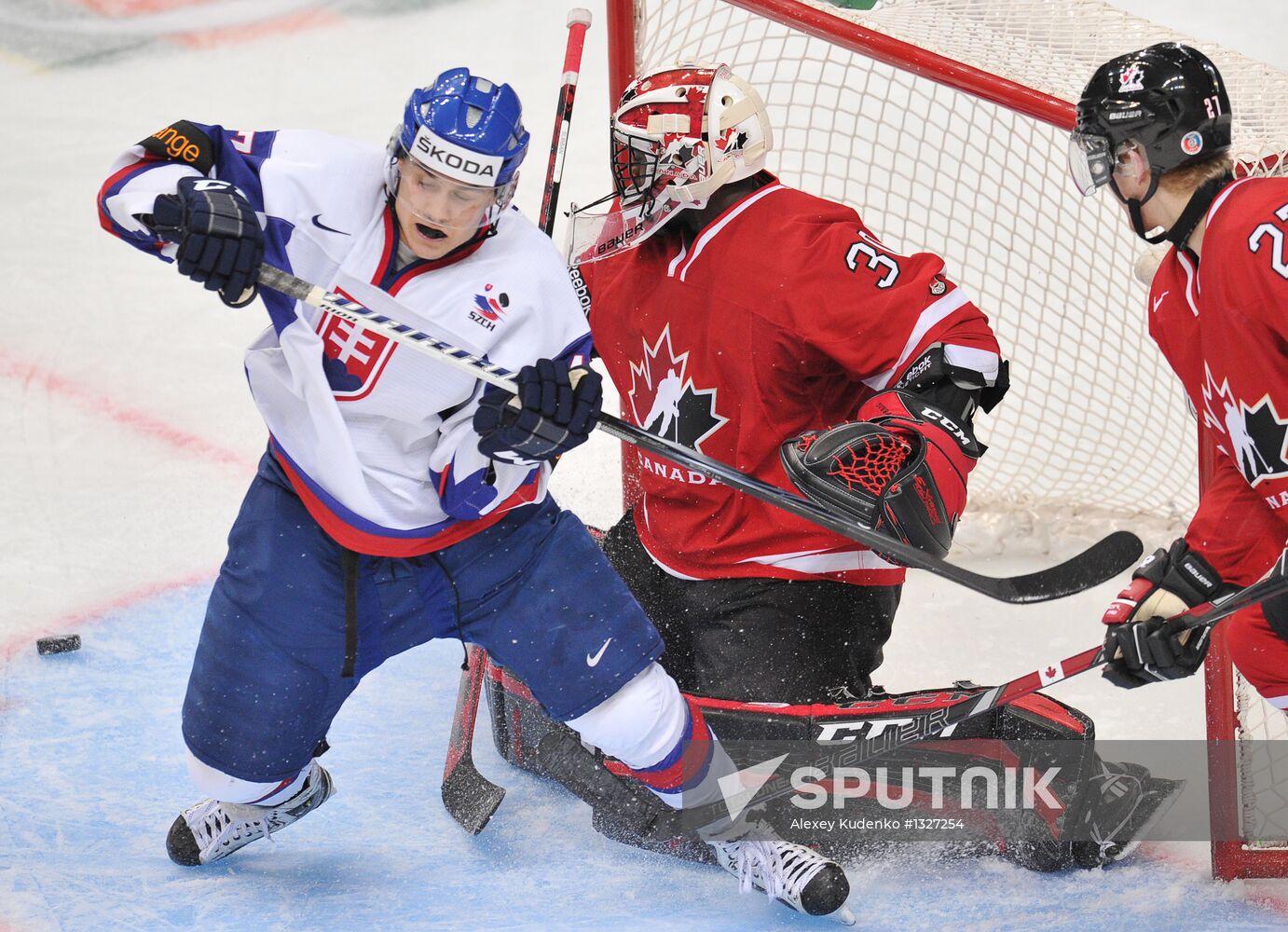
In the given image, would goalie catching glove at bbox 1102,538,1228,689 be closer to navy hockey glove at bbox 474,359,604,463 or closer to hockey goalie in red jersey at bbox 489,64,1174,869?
hockey goalie in red jersey at bbox 489,64,1174,869

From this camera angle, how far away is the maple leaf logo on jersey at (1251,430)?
209cm

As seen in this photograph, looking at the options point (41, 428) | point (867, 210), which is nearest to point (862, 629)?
point (867, 210)

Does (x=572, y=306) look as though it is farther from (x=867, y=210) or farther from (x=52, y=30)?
(x=52, y=30)

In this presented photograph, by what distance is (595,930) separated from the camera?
2.34 meters

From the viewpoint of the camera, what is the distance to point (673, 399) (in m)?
2.74

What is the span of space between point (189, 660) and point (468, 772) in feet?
2.80

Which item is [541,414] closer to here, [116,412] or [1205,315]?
[1205,315]

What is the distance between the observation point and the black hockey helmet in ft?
6.90

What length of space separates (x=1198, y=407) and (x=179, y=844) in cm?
178

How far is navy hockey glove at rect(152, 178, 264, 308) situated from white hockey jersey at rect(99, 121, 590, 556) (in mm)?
94

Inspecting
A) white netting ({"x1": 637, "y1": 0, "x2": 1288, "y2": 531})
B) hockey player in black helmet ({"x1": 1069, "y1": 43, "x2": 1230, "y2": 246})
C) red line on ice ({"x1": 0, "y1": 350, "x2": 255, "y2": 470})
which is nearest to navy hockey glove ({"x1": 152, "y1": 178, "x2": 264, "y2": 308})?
hockey player in black helmet ({"x1": 1069, "y1": 43, "x2": 1230, "y2": 246})

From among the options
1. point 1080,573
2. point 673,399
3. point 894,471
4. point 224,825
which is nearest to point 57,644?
point 224,825

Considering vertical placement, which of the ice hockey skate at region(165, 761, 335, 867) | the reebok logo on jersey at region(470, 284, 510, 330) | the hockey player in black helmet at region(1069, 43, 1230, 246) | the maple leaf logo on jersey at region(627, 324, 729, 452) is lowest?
the ice hockey skate at region(165, 761, 335, 867)

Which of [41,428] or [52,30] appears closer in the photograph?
[41,428]
